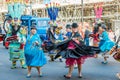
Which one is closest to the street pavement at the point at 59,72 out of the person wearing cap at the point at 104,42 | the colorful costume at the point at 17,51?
→ the colorful costume at the point at 17,51

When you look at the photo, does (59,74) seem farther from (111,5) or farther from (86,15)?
(86,15)

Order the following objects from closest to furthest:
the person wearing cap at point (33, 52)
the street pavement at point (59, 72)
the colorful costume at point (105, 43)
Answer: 1. the person wearing cap at point (33, 52)
2. the street pavement at point (59, 72)
3. the colorful costume at point (105, 43)

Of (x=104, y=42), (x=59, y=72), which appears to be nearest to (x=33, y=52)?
(x=59, y=72)

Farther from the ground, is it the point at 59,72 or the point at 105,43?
the point at 105,43

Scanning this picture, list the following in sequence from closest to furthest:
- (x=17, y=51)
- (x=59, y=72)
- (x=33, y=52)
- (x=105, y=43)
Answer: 1. (x=33, y=52)
2. (x=59, y=72)
3. (x=17, y=51)
4. (x=105, y=43)

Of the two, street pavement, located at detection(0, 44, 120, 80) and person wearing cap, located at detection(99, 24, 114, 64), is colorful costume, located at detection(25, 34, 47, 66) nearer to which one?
street pavement, located at detection(0, 44, 120, 80)

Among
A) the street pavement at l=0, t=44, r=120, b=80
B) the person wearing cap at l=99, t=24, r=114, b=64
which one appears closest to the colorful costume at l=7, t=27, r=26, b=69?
the street pavement at l=0, t=44, r=120, b=80

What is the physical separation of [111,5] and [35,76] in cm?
2130

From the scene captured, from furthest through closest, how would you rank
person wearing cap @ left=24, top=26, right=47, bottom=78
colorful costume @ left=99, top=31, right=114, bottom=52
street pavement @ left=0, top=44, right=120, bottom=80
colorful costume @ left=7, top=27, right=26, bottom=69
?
colorful costume @ left=99, top=31, right=114, bottom=52, colorful costume @ left=7, top=27, right=26, bottom=69, street pavement @ left=0, top=44, right=120, bottom=80, person wearing cap @ left=24, top=26, right=47, bottom=78

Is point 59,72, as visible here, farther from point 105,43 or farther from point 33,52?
point 105,43

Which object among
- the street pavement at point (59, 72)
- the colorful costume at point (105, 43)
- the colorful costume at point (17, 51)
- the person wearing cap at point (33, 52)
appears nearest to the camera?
the person wearing cap at point (33, 52)

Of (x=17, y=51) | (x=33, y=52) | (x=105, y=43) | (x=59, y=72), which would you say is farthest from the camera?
(x=105, y=43)

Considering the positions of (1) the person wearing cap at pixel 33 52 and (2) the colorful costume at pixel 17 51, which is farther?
(2) the colorful costume at pixel 17 51

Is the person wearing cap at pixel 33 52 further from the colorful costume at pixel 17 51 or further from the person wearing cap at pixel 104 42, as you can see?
the person wearing cap at pixel 104 42
